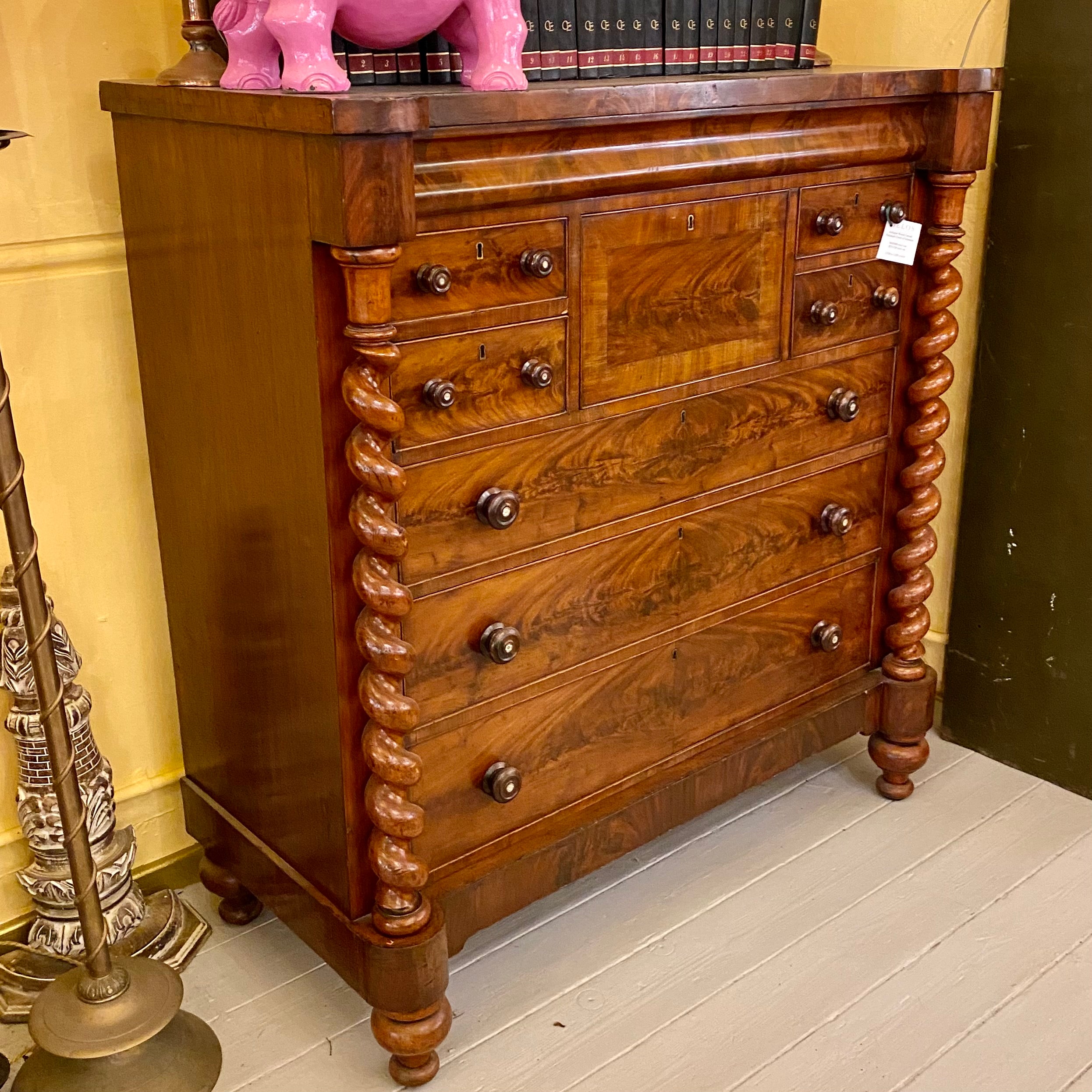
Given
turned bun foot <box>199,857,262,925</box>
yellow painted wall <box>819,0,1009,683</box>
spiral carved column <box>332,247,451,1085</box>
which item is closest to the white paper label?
yellow painted wall <box>819,0,1009,683</box>

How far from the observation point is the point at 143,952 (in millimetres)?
2010

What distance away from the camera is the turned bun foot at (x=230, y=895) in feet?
6.72

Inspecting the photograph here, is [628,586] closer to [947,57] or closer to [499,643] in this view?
[499,643]

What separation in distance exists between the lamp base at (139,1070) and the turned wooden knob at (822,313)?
1415mm

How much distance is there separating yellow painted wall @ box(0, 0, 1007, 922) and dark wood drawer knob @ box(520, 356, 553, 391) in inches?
26.9

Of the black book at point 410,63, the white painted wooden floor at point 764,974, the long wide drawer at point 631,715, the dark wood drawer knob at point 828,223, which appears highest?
the black book at point 410,63

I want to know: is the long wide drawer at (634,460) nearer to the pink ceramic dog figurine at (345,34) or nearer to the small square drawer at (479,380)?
the small square drawer at (479,380)

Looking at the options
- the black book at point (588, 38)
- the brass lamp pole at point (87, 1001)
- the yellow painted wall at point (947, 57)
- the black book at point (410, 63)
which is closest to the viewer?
the brass lamp pole at point (87, 1001)

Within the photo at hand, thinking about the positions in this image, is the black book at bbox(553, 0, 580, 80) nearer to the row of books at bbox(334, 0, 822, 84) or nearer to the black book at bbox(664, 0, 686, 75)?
the row of books at bbox(334, 0, 822, 84)

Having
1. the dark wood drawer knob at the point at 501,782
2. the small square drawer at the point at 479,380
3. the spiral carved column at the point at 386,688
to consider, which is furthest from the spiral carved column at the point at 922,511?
the spiral carved column at the point at 386,688

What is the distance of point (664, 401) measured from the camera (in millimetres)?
1825

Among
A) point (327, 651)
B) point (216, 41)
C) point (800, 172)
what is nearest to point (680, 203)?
point (800, 172)

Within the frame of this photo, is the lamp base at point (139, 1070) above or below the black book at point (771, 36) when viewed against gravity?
below

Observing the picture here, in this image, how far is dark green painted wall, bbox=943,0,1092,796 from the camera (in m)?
2.17
